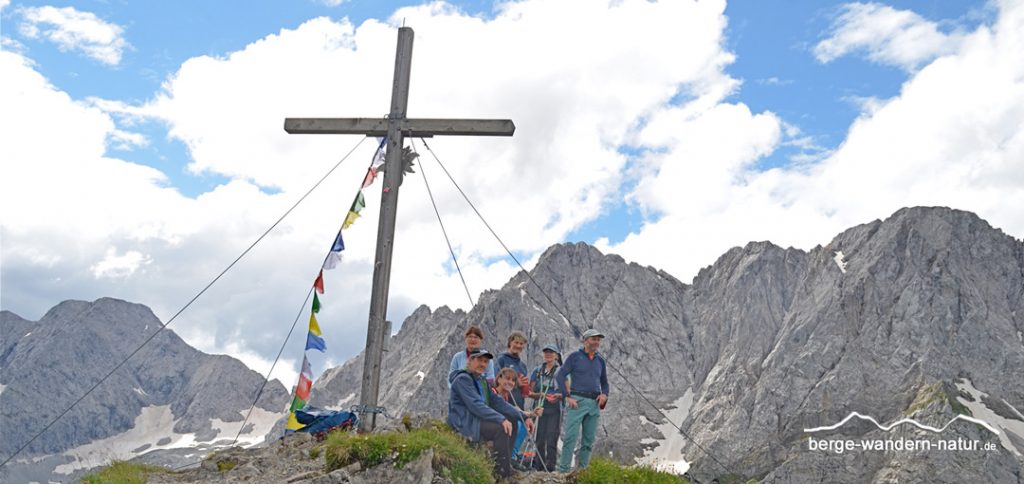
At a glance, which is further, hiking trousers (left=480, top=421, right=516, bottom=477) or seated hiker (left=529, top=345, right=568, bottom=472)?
seated hiker (left=529, top=345, right=568, bottom=472)

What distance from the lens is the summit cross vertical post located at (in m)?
13.5

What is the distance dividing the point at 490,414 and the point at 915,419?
182 m

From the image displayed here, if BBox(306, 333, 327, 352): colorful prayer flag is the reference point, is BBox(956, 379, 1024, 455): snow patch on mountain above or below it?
above

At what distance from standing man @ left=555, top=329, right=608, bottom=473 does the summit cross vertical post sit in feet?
11.3

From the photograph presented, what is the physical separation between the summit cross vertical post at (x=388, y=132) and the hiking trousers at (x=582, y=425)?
3.54 m

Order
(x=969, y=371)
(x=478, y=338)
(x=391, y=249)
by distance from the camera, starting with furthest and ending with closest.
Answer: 1. (x=969, y=371)
2. (x=391, y=249)
3. (x=478, y=338)

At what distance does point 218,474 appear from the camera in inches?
432

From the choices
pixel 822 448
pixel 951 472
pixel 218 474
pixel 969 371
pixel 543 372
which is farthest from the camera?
pixel 969 371

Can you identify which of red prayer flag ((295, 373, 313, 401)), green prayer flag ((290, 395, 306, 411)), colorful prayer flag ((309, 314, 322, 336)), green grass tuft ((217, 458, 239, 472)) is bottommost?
green grass tuft ((217, 458, 239, 472))

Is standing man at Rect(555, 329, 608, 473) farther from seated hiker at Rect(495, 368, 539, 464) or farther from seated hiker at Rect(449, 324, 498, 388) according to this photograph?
seated hiker at Rect(449, 324, 498, 388)

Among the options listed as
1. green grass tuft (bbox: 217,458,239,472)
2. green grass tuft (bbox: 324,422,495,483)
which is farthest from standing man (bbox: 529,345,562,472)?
green grass tuft (bbox: 217,458,239,472)

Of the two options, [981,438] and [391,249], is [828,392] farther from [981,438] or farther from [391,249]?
[391,249]

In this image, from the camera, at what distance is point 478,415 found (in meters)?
11.5

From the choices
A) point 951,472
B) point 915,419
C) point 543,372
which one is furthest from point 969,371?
point 543,372
